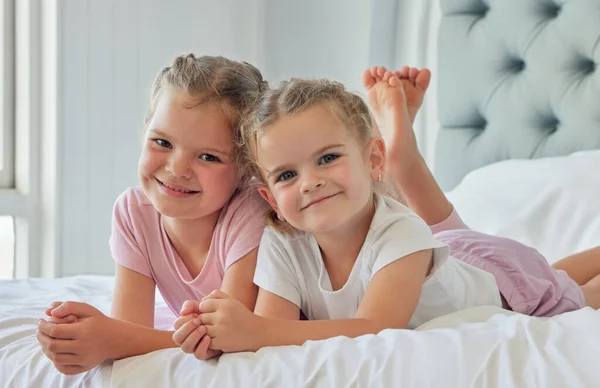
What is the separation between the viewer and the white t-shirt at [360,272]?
1187 millimetres

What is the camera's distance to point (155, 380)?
939 millimetres

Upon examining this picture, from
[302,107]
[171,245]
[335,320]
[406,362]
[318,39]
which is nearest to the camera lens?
[406,362]

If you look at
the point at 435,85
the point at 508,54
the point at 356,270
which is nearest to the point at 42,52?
the point at 435,85

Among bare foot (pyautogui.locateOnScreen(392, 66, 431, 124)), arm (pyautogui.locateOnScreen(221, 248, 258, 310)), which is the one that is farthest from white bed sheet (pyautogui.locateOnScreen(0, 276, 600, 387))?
bare foot (pyautogui.locateOnScreen(392, 66, 431, 124))

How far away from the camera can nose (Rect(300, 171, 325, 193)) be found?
3.75 ft

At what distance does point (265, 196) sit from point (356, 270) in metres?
0.20

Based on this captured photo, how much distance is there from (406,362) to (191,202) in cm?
55

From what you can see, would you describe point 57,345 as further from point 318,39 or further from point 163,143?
point 318,39

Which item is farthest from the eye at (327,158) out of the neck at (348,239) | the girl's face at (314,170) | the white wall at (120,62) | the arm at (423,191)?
the white wall at (120,62)

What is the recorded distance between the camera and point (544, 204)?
1.82 meters

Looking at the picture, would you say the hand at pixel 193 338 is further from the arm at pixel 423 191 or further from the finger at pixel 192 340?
the arm at pixel 423 191

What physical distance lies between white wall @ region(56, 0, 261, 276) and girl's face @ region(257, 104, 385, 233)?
1618 millimetres

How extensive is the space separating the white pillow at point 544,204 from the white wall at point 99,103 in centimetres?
128

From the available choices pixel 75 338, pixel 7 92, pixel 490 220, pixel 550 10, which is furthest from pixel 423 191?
pixel 7 92
